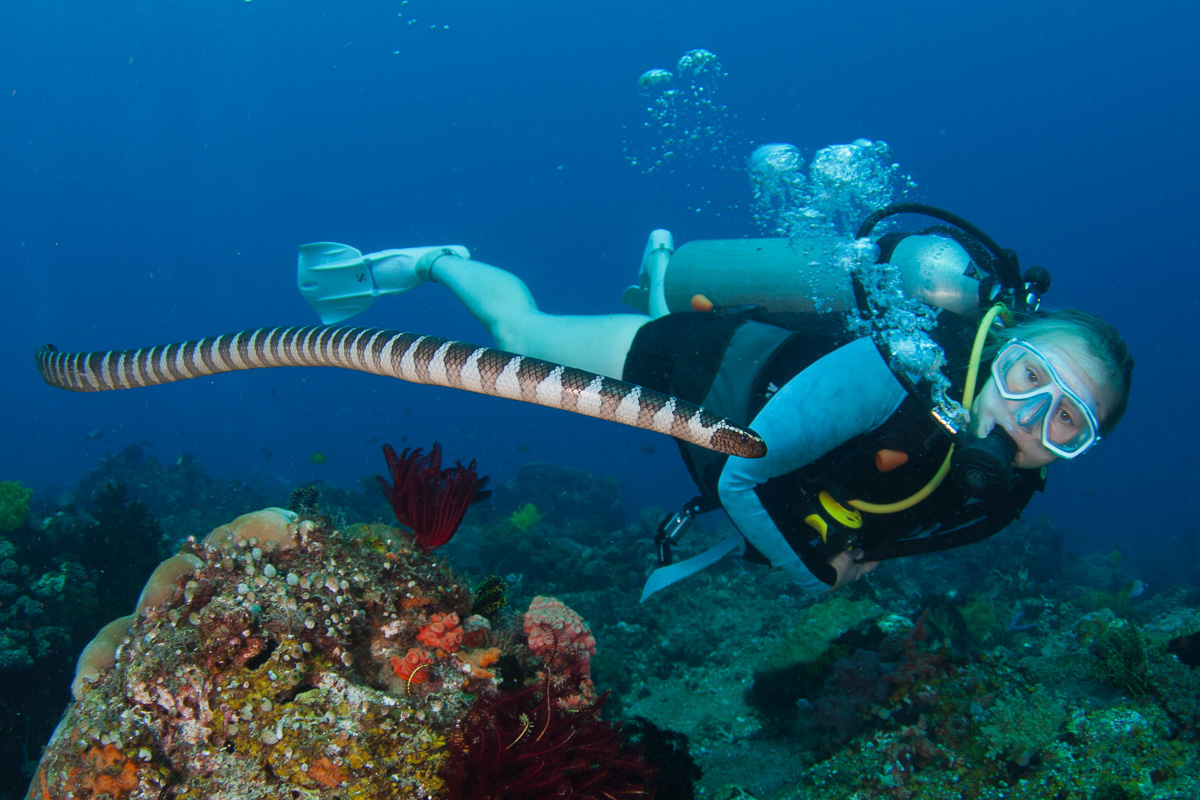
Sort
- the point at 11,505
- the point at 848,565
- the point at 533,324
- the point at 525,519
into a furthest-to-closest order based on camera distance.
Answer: the point at 525,519, the point at 11,505, the point at 533,324, the point at 848,565

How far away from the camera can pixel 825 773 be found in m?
3.27

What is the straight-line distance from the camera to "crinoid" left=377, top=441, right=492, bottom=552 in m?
2.86

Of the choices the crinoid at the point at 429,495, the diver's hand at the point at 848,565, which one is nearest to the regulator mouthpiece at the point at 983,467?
the diver's hand at the point at 848,565

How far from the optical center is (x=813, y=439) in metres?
3.11

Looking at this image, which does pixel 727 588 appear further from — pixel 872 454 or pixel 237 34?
pixel 237 34

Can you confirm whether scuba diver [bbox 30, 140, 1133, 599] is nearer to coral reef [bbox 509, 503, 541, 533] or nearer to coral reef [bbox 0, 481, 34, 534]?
coral reef [bbox 0, 481, 34, 534]

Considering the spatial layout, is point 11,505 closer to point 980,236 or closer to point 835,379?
point 835,379

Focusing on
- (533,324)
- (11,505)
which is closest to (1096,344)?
(533,324)

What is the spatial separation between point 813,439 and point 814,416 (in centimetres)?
15

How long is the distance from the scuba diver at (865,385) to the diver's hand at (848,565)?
0.01 metres

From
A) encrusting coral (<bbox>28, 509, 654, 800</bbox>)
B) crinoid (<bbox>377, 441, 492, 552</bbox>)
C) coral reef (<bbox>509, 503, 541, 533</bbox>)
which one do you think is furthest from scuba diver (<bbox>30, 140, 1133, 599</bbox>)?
coral reef (<bbox>509, 503, 541, 533</bbox>)

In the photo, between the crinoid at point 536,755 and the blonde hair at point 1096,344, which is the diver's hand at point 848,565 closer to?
the blonde hair at point 1096,344

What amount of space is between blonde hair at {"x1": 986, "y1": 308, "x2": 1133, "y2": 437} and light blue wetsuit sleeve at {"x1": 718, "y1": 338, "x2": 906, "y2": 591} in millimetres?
722

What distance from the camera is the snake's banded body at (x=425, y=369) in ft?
9.86
